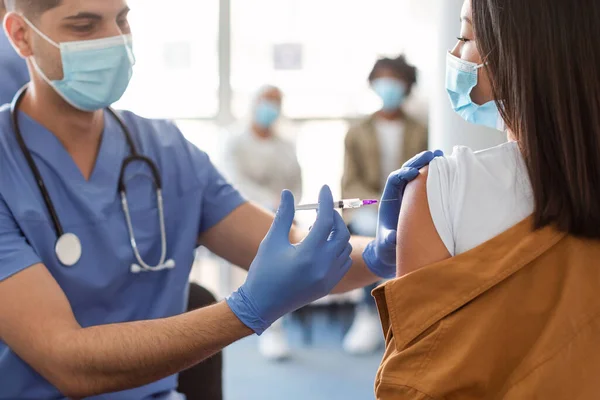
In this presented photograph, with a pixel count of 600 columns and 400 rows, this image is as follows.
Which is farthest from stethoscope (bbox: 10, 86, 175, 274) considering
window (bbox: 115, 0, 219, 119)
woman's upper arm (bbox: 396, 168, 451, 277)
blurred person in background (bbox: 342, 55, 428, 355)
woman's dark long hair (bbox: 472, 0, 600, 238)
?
window (bbox: 115, 0, 219, 119)

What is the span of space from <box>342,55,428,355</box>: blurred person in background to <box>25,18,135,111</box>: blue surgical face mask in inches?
94.6

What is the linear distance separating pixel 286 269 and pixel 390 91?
2927 millimetres

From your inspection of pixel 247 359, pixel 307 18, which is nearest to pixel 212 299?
pixel 247 359

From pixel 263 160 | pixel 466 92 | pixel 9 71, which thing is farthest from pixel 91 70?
pixel 263 160

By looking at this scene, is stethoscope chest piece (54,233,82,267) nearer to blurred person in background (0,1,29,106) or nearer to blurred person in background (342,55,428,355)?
blurred person in background (0,1,29,106)

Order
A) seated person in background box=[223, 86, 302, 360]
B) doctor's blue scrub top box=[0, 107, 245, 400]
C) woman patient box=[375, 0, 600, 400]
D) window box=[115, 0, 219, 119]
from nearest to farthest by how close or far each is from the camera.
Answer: woman patient box=[375, 0, 600, 400]
doctor's blue scrub top box=[0, 107, 245, 400]
seated person in background box=[223, 86, 302, 360]
window box=[115, 0, 219, 119]

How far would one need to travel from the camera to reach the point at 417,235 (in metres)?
0.98

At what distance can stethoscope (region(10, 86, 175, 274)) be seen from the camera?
1.33 meters

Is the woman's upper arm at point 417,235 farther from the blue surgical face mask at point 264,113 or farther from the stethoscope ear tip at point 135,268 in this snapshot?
the blue surgical face mask at point 264,113

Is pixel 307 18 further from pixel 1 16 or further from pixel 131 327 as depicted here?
pixel 131 327

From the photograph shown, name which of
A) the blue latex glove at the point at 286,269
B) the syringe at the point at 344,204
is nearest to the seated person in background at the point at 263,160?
the syringe at the point at 344,204

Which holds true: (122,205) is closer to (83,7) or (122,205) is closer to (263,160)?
(83,7)

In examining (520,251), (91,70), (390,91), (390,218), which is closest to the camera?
(520,251)

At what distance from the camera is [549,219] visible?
3.06ft
